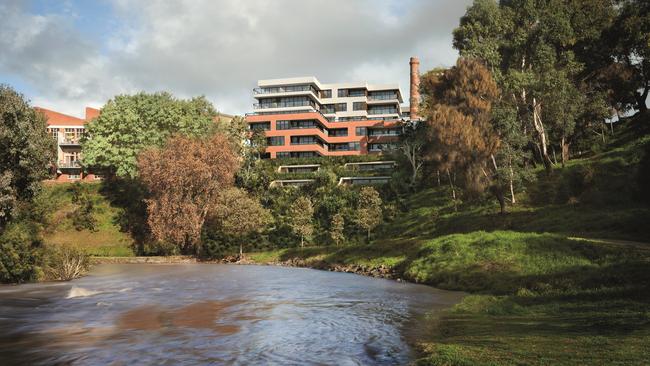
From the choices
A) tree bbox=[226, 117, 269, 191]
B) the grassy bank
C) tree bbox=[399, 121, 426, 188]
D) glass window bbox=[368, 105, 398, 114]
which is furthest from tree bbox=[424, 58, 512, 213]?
glass window bbox=[368, 105, 398, 114]

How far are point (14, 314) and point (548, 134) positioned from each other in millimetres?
68054

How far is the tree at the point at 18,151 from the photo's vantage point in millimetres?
38750

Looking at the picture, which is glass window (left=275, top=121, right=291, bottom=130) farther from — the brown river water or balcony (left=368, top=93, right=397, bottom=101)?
the brown river water

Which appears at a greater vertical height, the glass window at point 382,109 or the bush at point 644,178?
the glass window at point 382,109

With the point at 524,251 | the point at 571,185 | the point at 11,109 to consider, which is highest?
the point at 11,109

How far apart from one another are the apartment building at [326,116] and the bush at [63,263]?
81.1 metres

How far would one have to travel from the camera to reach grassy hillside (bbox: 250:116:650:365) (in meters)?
13.8

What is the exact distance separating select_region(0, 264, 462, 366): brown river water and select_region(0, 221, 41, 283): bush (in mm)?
2339

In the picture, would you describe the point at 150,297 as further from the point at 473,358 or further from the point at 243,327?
the point at 473,358

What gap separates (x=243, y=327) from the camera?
68.2ft

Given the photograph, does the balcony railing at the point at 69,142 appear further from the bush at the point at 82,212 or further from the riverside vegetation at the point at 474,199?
the bush at the point at 82,212

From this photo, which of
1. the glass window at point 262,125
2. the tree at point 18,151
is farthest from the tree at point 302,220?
the glass window at point 262,125

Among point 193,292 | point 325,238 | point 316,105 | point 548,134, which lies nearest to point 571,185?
point 548,134

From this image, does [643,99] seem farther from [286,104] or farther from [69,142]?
[69,142]
